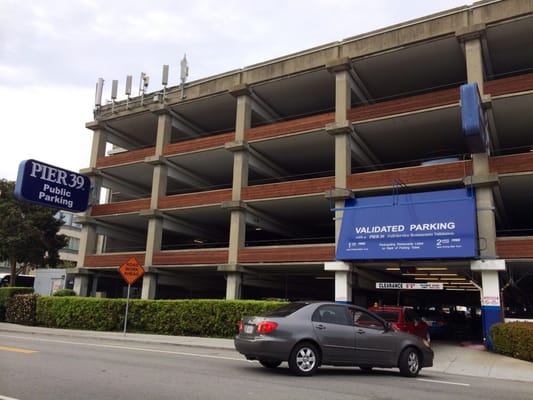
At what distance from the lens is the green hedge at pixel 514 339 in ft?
49.8

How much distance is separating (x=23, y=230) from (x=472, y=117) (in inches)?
1366

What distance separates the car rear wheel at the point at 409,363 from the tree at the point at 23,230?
3528 centimetres

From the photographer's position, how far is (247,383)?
8.23m

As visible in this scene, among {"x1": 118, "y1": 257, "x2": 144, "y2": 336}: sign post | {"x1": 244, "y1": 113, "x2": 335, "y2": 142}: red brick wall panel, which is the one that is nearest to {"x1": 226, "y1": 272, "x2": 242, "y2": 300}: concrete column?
{"x1": 118, "y1": 257, "x2": 144, "y2": 336}: sign post

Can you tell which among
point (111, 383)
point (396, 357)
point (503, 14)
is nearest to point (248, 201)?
point (503, 14)

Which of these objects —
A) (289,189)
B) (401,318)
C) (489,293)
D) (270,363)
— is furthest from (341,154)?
(270,363)

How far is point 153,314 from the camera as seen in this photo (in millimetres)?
21859

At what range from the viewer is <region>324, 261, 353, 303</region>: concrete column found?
71.8 ft

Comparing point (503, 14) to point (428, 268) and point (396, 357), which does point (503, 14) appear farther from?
point (396, 357)

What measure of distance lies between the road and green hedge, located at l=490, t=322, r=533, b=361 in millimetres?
4893

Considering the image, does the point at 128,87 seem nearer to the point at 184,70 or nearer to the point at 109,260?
the point at 184,70

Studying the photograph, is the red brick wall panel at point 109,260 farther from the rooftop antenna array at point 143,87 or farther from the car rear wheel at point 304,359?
the car rear wheel at point 304,359

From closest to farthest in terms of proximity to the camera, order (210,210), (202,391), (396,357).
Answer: (202,391) → (396,357) → (210,210)

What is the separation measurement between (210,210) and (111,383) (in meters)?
22.0
